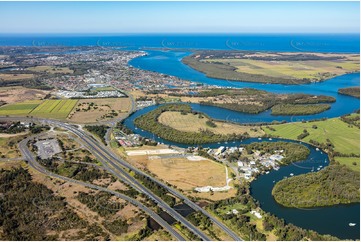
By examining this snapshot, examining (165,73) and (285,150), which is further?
(165,73)

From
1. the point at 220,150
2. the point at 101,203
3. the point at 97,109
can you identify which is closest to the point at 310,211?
the point at 220,150

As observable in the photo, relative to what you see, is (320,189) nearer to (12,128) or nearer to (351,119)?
(351,119)

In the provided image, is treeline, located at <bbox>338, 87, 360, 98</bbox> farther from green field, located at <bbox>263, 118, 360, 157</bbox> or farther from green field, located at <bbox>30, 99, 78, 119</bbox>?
green field, located at <bbox>30, 99, 78, 119</bbox>

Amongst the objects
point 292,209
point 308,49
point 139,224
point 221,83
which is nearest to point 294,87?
point 221,83

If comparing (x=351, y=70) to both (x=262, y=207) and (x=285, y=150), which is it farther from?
(x=262, y=207)

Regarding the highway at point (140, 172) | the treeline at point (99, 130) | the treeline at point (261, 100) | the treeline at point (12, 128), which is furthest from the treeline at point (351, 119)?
the treeline at point (12, 128)

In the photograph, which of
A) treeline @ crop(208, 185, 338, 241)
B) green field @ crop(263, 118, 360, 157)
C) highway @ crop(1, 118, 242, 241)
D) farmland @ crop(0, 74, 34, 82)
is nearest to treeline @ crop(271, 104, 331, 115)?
green field @ crop(263, 118, 360, 157)
